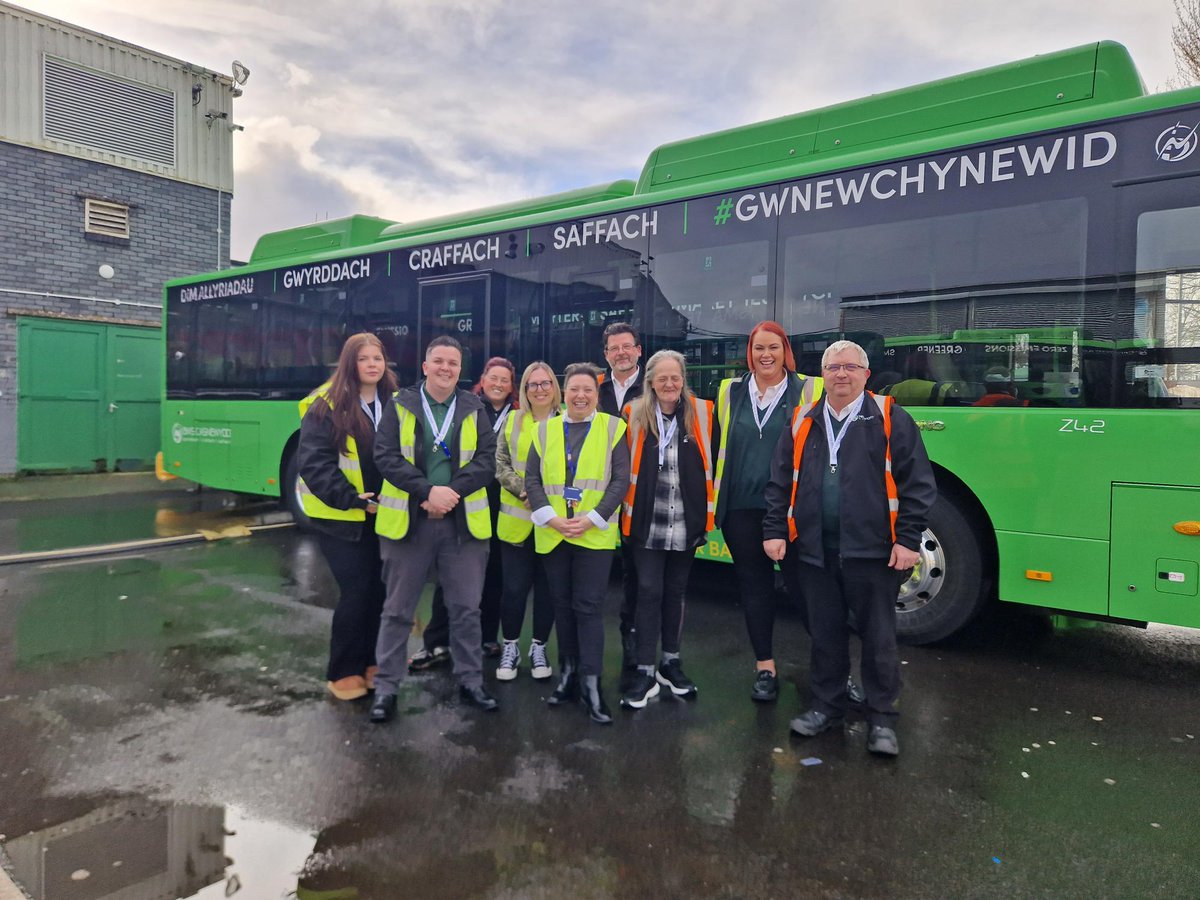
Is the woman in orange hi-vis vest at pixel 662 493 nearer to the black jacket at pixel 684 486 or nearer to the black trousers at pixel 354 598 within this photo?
the black jacket at pixel 684 486

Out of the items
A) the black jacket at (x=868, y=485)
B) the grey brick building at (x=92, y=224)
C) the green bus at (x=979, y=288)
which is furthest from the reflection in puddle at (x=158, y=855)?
the grey brick building at (x=92, y=224)

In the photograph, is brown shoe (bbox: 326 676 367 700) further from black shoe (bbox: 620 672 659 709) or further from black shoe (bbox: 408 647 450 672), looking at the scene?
black shoe (bbox: 620 672 659 709)

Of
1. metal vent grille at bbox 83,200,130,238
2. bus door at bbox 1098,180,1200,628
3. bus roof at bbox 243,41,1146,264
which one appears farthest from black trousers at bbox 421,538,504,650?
metal vent grille at bbox 83,200,130,238

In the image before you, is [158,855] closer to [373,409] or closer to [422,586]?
[422,586]

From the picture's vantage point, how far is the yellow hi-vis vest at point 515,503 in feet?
14.2

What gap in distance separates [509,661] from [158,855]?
6.75 ft

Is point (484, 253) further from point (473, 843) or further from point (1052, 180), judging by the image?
point (473, 843)

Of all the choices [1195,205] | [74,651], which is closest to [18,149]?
[74,651]

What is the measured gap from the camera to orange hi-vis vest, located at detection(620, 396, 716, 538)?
419 centimetres

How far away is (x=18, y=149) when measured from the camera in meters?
13.8

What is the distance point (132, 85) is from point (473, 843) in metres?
16.8

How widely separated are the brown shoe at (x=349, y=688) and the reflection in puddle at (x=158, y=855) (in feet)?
3.68

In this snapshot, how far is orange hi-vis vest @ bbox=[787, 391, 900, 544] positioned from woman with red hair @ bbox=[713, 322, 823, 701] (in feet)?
0.56

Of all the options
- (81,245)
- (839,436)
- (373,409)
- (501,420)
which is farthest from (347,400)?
(81,245)
